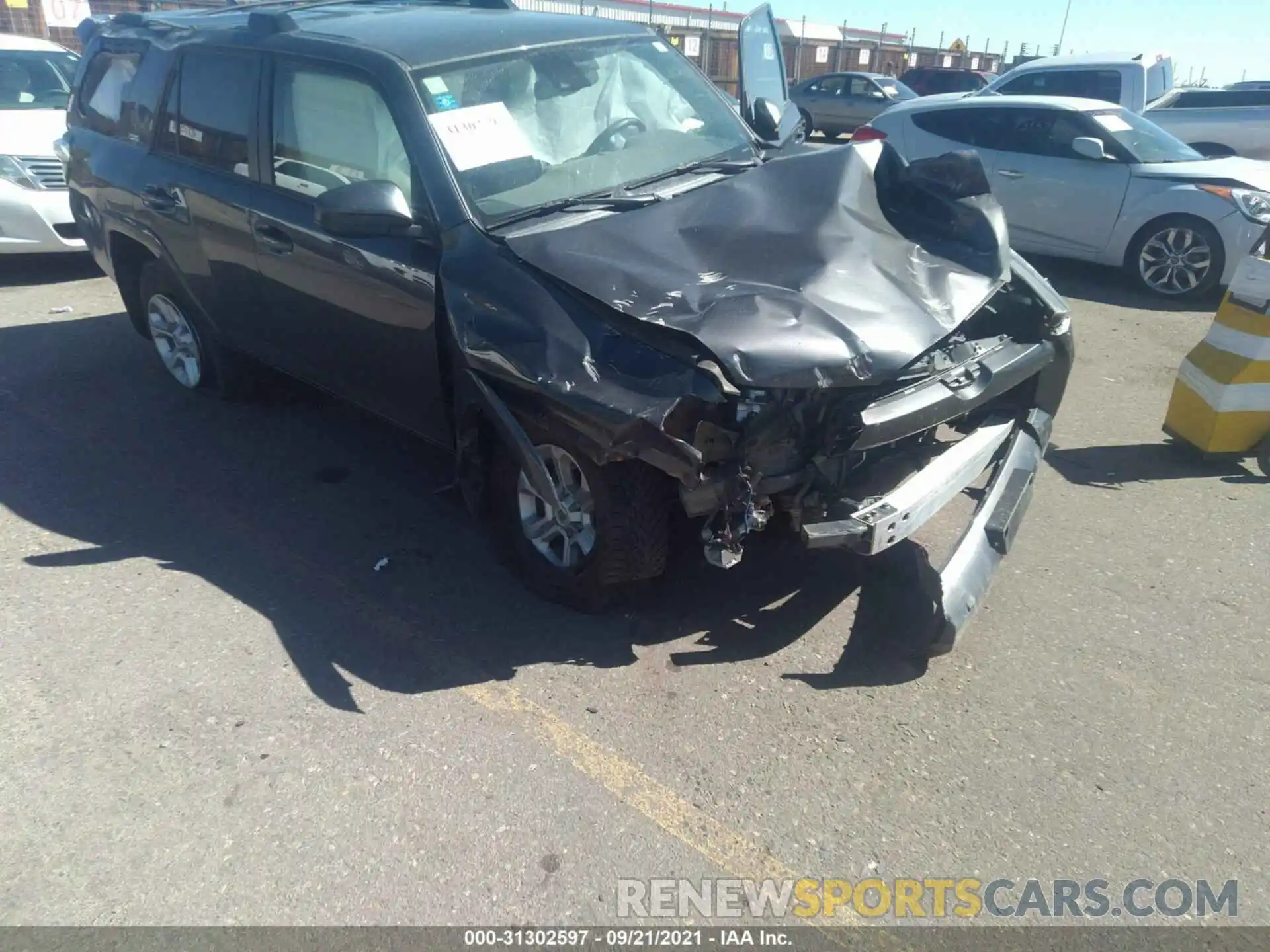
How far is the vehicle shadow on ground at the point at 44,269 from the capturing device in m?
8.38

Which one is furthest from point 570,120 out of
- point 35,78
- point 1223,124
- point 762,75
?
point 1223,124

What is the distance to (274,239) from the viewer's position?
4340 millimetres

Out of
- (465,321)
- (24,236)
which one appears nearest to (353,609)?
(465,321)

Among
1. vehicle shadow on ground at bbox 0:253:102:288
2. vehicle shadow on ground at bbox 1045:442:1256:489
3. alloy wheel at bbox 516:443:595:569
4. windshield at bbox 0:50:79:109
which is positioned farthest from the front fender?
Answer: windshield at bbox 0:50:79:109

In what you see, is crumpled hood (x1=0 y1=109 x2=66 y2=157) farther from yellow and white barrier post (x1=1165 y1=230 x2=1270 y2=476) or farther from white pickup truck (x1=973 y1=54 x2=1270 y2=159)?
white pickup truck (x1=973 y1=54 x2=1270 y2=159)

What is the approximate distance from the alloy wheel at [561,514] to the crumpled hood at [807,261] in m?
0.68

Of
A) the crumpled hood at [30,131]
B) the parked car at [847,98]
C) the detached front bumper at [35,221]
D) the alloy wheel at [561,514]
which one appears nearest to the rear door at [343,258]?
the alloy wheel at [561,514]

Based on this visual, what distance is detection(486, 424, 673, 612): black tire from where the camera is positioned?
331cm

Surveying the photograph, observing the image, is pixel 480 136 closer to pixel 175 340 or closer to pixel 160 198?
pixel 160 198

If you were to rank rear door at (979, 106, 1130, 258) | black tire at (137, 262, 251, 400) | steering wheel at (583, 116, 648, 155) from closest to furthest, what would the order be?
steering wheel at (583, 116, 648, 155) < black tire at (137, 262, 251, 400) < rear door at (979, 106, 1130, 258)

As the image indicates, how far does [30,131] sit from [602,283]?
24.8 feet

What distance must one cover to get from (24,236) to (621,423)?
727cm

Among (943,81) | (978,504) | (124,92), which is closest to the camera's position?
(978,504)

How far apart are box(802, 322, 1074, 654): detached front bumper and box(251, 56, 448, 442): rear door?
1.77 metres
